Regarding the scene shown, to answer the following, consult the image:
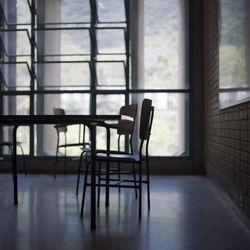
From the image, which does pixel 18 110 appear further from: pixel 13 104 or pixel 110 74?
pixel 110 74

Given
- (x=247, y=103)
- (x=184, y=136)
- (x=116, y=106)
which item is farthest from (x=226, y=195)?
(x=116, y=106)

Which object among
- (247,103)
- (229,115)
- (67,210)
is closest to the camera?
(247,103)

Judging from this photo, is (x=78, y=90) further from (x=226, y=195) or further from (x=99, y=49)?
(x=226, y=195)

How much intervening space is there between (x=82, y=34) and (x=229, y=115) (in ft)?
9.81

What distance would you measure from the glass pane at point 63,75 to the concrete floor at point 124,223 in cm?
201

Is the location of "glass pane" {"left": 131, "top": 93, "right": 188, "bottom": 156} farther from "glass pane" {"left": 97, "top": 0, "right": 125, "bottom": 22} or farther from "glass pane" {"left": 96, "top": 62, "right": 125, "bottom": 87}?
"glass pane" {"left": 97, "top": 0, "right": 125, "bottom": 22}

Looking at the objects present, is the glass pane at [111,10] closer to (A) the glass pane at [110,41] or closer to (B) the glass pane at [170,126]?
(A) the glass pane at [110,41]

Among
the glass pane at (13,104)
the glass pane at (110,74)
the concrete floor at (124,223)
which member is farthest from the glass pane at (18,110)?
the concrete floor at (124,223)

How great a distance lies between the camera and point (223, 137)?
143 inches

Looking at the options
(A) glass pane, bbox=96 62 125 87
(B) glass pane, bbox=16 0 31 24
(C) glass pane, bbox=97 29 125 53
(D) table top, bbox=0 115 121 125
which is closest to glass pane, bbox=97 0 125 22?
(C) glass pane, bbox=97 29 125 53

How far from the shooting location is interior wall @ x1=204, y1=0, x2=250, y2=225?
2.64 m

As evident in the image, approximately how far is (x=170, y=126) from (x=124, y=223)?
2930mm

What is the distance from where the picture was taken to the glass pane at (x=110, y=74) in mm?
5340

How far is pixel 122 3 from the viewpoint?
5.37 metres
